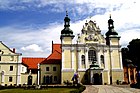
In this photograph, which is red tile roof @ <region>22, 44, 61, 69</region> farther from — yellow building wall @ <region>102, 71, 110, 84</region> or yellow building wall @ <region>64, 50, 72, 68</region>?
yellow building wall @ <region>102, 71, 110, 84</region>

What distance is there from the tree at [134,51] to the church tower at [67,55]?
22.4 m

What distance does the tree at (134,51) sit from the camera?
69.7m

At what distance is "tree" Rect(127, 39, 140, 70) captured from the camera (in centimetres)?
6969

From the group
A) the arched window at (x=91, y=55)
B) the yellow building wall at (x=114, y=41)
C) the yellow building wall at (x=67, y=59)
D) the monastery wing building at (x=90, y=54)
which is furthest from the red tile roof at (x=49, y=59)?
the yellow building wall at (x=114, y=41)

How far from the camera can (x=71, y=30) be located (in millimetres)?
61969

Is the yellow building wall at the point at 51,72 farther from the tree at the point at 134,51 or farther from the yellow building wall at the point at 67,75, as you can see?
the tree at the point at 134,51

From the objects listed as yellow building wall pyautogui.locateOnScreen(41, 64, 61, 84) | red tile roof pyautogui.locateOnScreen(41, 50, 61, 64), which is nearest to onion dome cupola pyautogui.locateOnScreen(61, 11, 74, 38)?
red tile roof pyautogui.locateOnScreen(41, 50, 61, 64)

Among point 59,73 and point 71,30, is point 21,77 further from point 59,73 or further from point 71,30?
point 71,30

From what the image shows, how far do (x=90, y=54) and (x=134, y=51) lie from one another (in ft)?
59.9

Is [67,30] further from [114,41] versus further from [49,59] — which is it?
[114,41]

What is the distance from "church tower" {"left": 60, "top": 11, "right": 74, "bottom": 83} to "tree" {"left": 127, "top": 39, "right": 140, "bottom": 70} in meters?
22.4

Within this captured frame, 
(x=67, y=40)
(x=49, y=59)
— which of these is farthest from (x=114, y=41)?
(x=49, y=59)

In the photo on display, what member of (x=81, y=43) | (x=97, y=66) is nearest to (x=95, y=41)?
(x=81, y=43)

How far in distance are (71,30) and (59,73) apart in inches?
502
